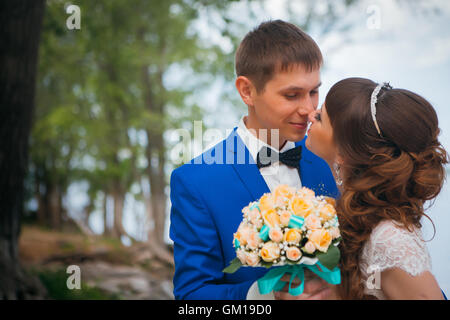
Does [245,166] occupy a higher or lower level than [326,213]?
higher

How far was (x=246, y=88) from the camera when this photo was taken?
9.80 ft

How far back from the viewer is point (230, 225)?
2623 mm

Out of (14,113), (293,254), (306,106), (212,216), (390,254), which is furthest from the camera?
(14,113)

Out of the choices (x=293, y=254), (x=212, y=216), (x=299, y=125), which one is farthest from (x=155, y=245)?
(x=293, y=254)

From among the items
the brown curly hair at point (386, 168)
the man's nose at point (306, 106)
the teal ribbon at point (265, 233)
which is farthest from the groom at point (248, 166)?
the brown curly hair at point (386, 168)

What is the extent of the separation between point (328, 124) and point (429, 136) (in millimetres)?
551

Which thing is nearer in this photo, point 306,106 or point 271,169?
point 306,106

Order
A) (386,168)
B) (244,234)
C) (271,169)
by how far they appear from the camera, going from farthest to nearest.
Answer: (271,169), (386,168), (244,234)

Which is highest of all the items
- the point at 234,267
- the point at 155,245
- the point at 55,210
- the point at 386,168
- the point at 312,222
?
the point at 386,168

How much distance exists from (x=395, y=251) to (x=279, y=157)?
1.04 m

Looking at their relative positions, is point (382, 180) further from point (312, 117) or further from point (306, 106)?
point (306, 106)

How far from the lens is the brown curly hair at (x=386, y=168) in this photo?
228 cm
